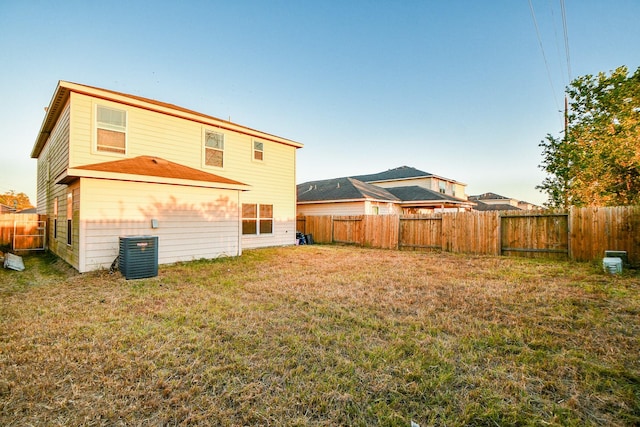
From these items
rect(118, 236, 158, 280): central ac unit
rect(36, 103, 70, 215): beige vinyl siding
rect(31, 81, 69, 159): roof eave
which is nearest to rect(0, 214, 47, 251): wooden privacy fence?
rect(36, 103, 70, 215): beige vinyl siding

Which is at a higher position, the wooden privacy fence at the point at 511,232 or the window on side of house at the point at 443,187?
the window on side of house at the point at 443,187

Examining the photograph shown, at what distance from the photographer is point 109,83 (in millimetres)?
10711

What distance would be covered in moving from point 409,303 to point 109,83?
44.3 ft

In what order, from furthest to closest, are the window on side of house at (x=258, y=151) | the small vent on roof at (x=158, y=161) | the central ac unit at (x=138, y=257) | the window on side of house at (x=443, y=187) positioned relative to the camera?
the window on side of house at (x=443, y=187) → the window on side of house at (x=258, y=151) → the small vent on roof at (x=158, y=161) → the central ac unit at (x=138, y=257)

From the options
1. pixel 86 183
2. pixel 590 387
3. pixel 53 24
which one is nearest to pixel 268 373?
pixel 590 387

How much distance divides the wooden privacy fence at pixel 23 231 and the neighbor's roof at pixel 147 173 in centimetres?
605

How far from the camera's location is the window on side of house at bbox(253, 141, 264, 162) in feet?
40.6

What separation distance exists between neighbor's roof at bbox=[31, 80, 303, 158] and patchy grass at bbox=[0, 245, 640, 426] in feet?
18.0

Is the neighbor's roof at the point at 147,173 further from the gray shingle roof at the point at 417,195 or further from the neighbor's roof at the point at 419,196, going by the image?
the gray shingle roof at the point at 417,195

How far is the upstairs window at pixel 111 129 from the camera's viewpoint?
8.32 meters

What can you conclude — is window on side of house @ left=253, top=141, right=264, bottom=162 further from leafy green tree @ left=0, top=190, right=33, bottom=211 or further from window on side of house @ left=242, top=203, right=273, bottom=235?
leafy green tree @ left=0, top=190, right=33, bottom=211

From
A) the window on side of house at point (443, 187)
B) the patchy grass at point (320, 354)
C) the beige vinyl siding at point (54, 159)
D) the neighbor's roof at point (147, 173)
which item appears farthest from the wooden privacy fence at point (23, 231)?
the window on side of house at point (443, 187)

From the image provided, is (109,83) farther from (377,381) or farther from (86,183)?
(377,381)

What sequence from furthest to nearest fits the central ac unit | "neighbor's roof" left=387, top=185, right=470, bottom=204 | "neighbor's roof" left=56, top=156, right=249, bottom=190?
"neighbor's roof" left=387, top=185, right=470, bottom=204 < "neighbor's roof" left=56, top=156, right=249, bottom=190 < the central ac unit
